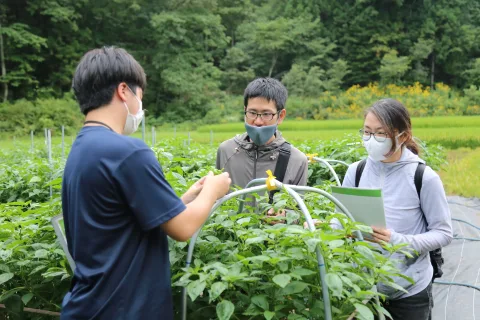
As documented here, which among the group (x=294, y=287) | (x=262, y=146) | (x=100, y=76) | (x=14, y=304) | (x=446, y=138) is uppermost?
(x=100, y=76)

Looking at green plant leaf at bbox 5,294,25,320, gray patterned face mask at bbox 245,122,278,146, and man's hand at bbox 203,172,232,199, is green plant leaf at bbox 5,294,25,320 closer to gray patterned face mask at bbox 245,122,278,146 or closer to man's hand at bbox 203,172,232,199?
man's hand at bbox 203,172,232,199

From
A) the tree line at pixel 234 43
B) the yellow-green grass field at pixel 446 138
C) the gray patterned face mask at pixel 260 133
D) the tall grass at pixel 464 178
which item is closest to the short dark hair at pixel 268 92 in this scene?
the gray patterned face mask at pixel 260 133

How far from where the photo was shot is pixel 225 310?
4.55 feet

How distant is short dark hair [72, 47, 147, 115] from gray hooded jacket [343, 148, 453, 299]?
1329mm

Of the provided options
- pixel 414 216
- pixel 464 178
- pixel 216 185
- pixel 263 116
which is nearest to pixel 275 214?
pixel 216 185

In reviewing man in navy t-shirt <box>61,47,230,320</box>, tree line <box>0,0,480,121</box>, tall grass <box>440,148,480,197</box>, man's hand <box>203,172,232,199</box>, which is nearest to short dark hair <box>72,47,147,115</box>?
man in navy t-shirt <box>61,47,230,320</box>

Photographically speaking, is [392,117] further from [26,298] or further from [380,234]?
[26,298]

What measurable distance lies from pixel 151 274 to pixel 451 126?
17.7m

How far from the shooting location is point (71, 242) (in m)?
1.52

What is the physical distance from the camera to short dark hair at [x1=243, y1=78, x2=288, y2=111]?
9.22 ft

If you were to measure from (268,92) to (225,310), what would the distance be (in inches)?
65.5

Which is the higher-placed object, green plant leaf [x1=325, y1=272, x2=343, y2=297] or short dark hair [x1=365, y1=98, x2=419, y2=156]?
short dark hair [x1=365, y1=98, x2=419, y2=156]

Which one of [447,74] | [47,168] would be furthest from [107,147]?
[447,74]

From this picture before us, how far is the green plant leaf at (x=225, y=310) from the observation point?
54.0 inches
